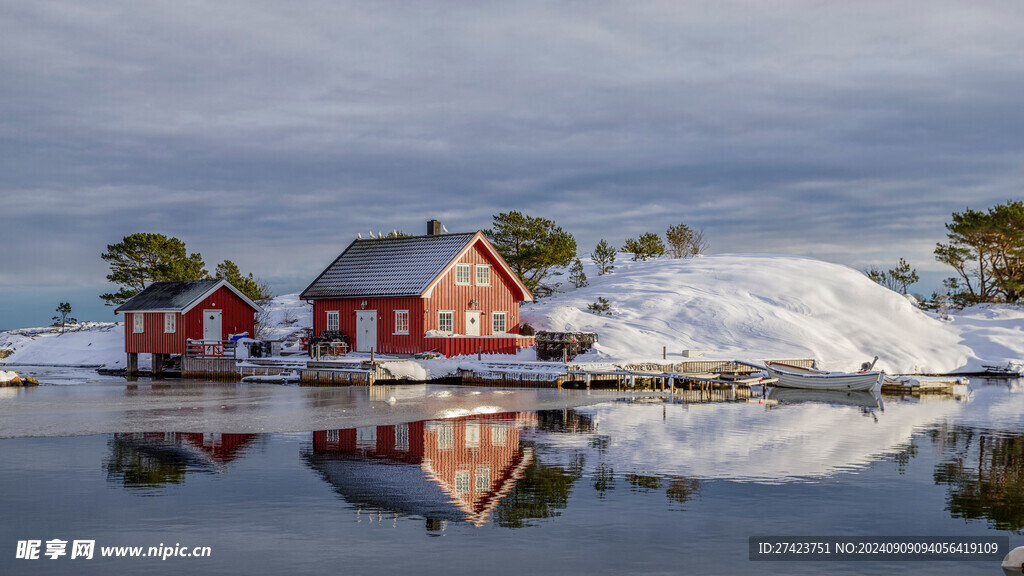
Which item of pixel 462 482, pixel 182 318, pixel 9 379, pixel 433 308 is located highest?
pixel 433 308

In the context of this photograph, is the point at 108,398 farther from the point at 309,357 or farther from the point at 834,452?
the point at 834,452

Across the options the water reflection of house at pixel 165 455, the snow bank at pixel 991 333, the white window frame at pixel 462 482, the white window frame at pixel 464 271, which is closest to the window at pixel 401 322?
the white window frame at pixel 464 271

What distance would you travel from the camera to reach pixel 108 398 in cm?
3569

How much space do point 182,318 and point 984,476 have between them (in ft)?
147

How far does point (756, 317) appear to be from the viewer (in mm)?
62688

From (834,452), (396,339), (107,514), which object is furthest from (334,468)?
(396,339)

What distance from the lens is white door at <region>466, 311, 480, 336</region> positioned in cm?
5206

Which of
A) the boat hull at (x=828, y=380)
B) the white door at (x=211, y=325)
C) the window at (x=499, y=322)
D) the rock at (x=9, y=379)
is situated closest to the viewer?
the rock at (x=9, y=379)

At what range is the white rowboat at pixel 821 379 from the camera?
143ft

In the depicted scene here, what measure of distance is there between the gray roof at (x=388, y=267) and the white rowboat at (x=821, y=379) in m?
17.8

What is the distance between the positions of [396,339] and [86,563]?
1510 inches

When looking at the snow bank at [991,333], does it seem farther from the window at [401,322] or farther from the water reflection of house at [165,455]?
the water reflection of house at [165,455]

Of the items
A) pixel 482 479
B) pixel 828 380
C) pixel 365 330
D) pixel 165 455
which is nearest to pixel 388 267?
pixel 365 330

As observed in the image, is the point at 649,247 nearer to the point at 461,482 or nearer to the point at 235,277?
the point at 235,277
